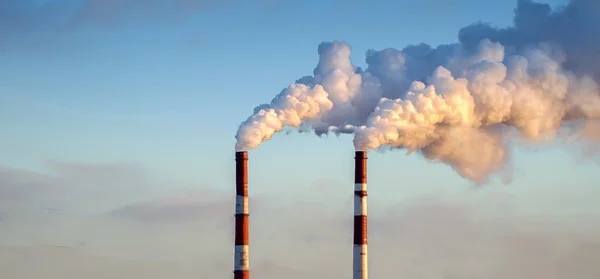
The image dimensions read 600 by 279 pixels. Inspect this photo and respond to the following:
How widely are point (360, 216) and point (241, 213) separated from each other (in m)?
4.35

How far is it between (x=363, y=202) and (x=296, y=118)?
4.01 metres

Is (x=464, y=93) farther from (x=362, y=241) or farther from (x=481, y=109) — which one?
(x=362, y=241)

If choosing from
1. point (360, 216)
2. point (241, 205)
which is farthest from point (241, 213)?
point (360, 216)

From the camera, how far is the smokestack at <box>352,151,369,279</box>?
65.8m

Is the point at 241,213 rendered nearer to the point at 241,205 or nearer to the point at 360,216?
the point at 241,205

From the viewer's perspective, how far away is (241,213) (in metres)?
65.2

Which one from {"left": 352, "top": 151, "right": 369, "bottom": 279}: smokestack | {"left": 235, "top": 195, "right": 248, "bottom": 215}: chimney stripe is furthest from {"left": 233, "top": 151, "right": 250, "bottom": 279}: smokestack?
{"left": 352, "top": 151, "right": 369, "bottom": 279}: smokestack

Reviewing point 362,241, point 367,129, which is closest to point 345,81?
point 367,129

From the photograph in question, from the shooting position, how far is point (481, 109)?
6462 cm

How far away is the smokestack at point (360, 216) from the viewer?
65812 millimetres

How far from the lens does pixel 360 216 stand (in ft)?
217

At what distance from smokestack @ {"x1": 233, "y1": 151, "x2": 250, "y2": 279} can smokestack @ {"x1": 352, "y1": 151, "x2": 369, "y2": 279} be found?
3.99 metres

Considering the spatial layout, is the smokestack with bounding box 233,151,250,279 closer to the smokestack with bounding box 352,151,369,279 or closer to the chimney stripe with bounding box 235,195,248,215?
the chimney stripe with bounding box 235,195,248,215

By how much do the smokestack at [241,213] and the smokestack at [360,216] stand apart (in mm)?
3993
